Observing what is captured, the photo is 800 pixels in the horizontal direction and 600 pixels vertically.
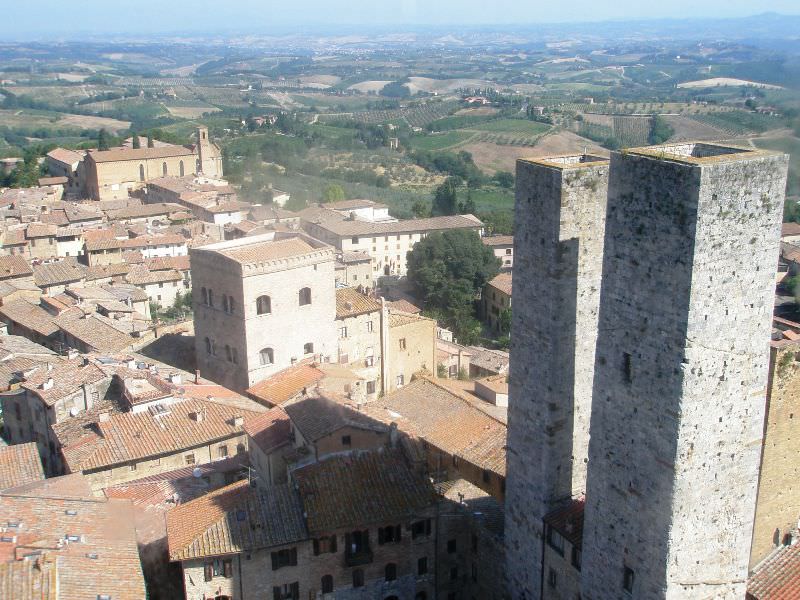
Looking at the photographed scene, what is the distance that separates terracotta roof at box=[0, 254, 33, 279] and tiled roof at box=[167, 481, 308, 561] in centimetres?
3023

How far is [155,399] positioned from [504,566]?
1249 cm

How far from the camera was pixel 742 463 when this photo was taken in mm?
14969

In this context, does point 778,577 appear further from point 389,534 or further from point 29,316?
point 29,316

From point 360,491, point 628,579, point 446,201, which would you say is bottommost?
point 446,201

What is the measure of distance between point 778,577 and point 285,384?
57.2 ft

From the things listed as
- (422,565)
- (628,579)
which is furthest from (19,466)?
(628,579)

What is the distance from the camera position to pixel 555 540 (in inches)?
722

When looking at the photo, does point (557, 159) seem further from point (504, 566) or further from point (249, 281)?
point (249, 281)

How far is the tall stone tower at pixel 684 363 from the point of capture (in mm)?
13805

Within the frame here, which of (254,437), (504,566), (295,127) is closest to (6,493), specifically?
(254,437)

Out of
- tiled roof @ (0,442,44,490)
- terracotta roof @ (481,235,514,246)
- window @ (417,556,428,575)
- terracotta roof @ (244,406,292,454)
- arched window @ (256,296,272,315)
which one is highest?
arched window @ (256,296,272,315)

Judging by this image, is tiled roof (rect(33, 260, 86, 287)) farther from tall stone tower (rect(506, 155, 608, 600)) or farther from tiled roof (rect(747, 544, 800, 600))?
tiled roof (rect(747, 544, 800, 600))

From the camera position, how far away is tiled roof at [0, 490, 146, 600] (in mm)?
16391

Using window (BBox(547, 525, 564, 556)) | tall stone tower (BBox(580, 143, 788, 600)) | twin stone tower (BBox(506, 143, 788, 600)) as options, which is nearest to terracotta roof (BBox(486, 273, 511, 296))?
window (BBox(547, 525, 564, 556))
